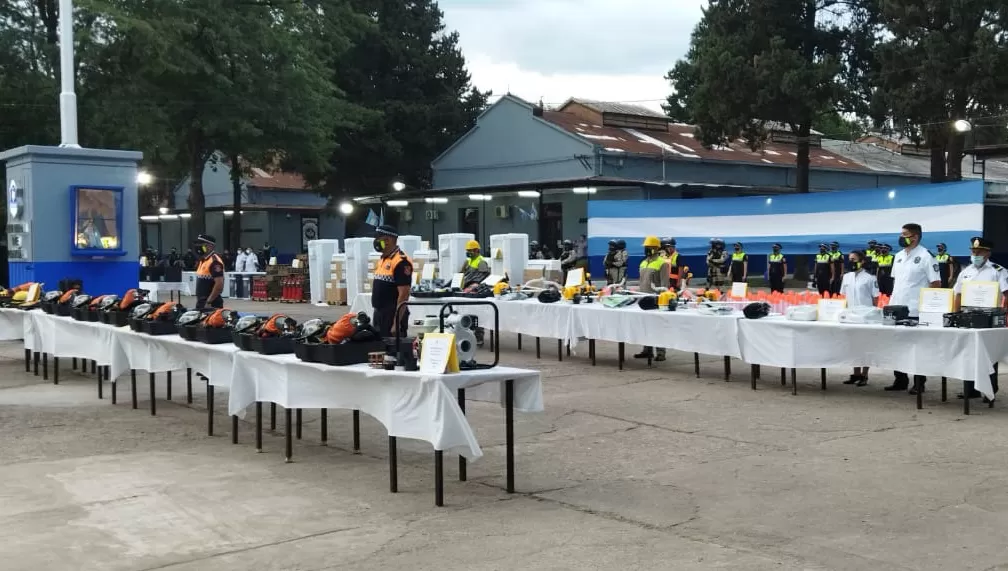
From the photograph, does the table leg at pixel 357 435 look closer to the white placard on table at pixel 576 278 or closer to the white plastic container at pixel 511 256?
the white placard on table at pixel 576 278

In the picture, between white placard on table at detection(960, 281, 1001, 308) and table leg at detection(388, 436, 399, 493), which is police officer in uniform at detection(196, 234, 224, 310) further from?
white placard on table at detection(960, 281, 1001, 308)

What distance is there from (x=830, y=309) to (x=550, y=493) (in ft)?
17.6

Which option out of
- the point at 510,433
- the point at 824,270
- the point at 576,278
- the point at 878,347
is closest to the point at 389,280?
the point at 510,433

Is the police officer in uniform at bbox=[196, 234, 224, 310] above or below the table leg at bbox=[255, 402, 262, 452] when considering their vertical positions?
above

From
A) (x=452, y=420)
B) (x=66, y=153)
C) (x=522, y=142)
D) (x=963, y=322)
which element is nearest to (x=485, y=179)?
(x=522, y=142)

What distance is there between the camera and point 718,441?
8.74 meters

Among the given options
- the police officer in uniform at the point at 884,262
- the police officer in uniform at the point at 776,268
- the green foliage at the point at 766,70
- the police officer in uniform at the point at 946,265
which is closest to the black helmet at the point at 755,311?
the police officer in uniform at the point at 946,265

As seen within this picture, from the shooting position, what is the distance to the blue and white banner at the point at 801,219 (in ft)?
74.2

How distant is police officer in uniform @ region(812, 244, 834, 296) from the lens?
82.6 feet

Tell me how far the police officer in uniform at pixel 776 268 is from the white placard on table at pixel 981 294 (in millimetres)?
16517

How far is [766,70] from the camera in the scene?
34844 millimetres

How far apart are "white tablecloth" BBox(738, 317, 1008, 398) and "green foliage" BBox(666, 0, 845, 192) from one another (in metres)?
24.9

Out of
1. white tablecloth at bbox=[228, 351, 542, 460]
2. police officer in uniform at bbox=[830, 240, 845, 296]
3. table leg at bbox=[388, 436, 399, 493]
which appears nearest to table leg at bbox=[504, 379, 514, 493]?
white tablecloth at bbox=[228, 351, 542, 460]

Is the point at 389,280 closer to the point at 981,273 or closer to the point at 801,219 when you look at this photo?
the point at 981,273
